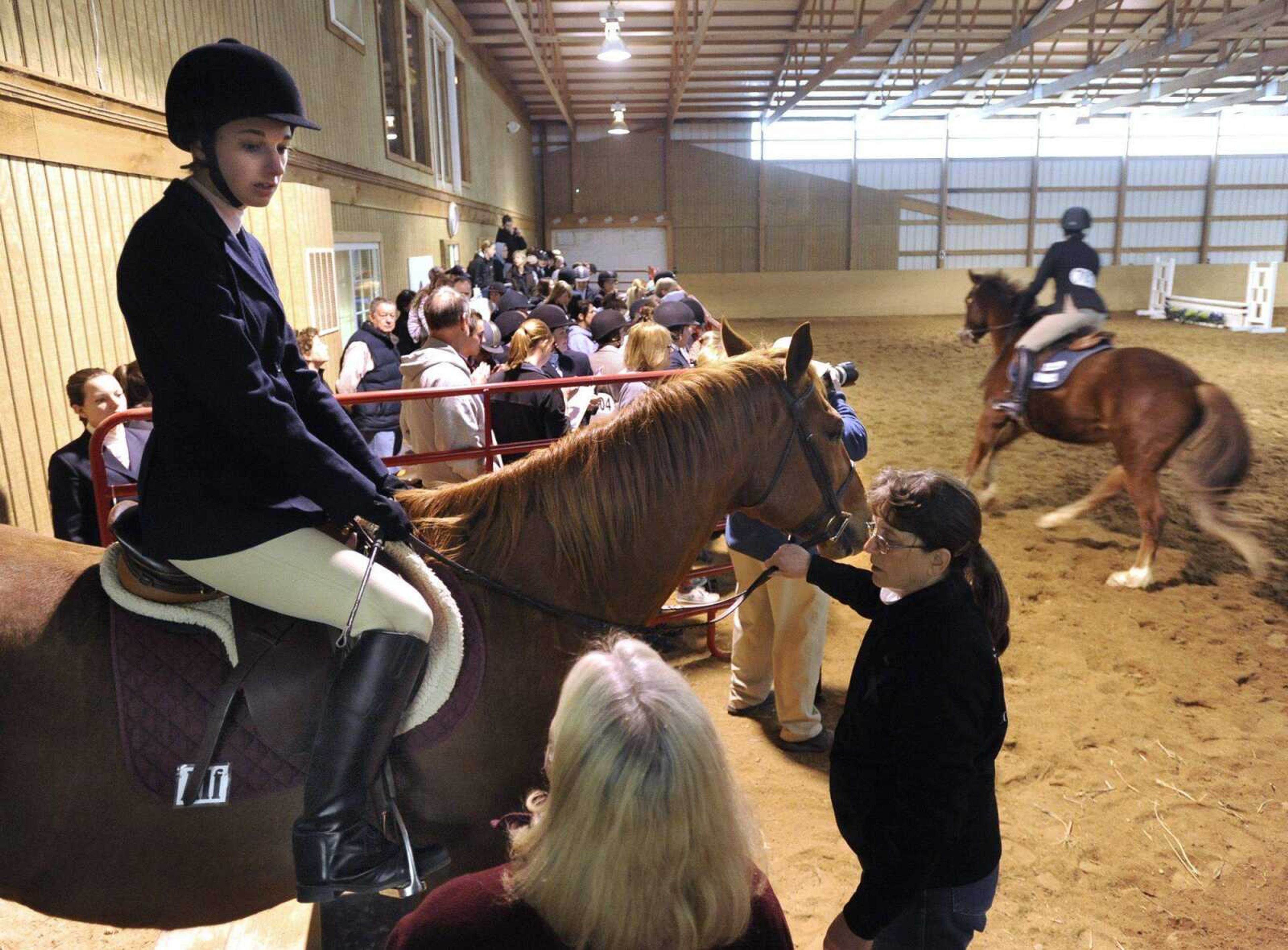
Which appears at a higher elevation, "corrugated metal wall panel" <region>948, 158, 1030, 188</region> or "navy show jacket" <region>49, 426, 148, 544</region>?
"corrugated metal wall panel" <region>948, 158, 1030, 188</region>

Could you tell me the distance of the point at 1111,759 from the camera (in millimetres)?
3588

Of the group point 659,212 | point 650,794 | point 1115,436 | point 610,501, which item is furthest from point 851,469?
point 659,212

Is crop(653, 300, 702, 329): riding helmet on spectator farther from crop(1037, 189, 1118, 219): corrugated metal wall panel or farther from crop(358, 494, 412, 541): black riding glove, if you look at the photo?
crop(1037, 189, 1118, 219): corrugated metal wall panel

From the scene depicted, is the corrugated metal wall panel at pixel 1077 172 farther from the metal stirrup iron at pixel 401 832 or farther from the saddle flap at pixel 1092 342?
the metal stirrup iron at pixel 401 832

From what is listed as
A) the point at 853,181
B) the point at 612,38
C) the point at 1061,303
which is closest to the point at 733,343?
the point at 1061,303

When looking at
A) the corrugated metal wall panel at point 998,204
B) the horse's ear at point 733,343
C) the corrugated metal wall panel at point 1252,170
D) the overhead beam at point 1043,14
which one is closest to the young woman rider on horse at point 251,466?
the horse's ear at point 733,343

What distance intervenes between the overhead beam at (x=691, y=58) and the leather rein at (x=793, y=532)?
11.4 m

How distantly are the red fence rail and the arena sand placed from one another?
24.6 inches

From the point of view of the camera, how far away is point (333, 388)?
24.2 ft

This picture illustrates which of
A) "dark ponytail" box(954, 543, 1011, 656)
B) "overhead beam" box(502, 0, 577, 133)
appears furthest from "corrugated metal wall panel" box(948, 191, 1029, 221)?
"dark ponytail" box(954, 543, 1011, 656)

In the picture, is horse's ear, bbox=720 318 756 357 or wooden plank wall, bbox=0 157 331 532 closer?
horse's ear, bbox=720 318 756 357

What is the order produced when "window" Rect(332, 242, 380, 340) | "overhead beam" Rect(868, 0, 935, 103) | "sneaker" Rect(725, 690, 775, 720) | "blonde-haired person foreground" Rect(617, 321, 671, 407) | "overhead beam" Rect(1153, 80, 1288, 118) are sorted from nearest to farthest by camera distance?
"sneaker" Rect(725, 690, 775, 720) → "blonde-haired person foreground" Rect(617, 321, 671, 407) → "window" Rect(332, 242, 380, 340) → "overhead beam" Rect(868, 0, 935, 103) → "overhead beam" Rect(1153, 80, 1288, 118)

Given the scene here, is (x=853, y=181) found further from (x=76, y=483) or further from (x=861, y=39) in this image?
(x=76, y=483)

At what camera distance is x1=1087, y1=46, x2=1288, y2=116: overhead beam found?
15.6 m
